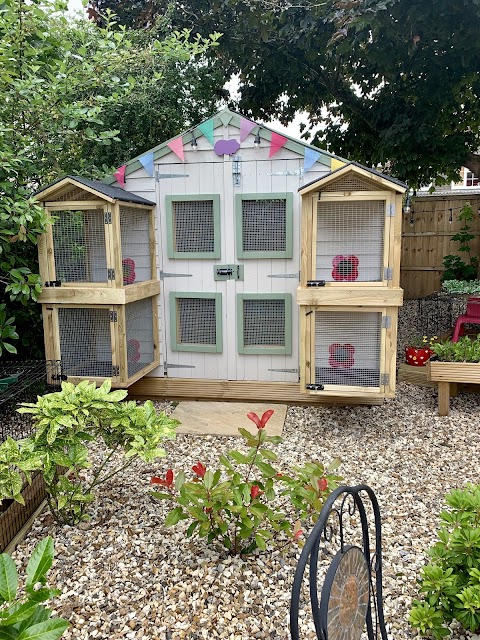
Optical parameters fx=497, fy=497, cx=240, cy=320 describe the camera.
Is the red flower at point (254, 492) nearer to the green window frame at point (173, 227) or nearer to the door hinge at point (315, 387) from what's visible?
the door hinge at point (315, 387)

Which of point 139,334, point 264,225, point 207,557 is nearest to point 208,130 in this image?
point 264,225

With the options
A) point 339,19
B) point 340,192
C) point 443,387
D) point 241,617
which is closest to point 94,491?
point 241,617

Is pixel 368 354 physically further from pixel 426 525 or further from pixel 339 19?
pixel 339 19

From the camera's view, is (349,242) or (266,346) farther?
(266,346)

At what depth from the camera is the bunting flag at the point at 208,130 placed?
4.58 m

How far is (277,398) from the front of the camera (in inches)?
193

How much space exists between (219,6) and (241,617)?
7360 mm

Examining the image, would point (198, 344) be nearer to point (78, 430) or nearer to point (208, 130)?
point (208, 130)

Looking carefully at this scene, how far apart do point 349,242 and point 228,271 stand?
122 centimetres

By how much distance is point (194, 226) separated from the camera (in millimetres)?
4824

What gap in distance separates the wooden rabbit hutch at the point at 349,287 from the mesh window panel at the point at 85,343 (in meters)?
1.74

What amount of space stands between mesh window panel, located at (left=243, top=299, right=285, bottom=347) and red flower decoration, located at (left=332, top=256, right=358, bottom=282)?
0.74m

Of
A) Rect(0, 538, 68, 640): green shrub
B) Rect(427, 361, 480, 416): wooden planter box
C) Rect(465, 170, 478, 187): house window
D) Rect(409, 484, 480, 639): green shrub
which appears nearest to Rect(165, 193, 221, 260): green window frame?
Rect(427, 361, 480, 416): wooden planter box

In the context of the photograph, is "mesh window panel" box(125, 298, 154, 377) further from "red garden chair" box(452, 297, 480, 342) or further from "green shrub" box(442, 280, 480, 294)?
"green shrub" box(442, 280, 480, 294)
